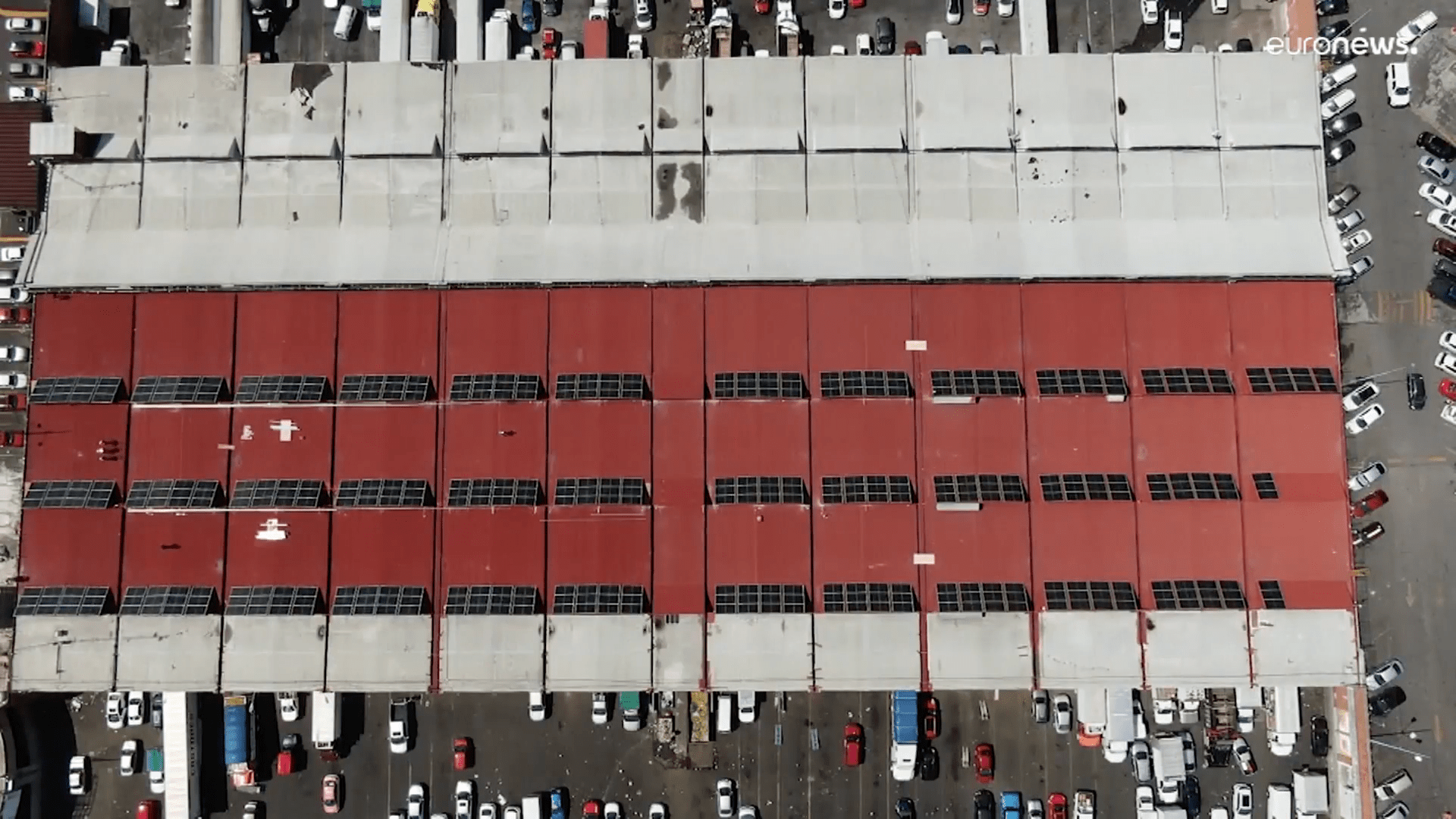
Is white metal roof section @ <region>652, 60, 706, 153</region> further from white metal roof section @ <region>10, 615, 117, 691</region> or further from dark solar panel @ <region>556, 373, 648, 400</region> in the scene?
white metal roof section @ <region>10, 615, 117, 691</region>

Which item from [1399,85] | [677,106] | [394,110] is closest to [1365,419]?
[1399,85]

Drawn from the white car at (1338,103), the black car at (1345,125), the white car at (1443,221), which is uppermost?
the white car at (1338,103)

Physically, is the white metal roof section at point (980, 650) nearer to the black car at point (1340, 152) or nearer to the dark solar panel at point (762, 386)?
the dark solar panel at point (762, 386)

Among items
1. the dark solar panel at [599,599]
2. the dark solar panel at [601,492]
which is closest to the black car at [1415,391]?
the dark solar panel at [601,492]

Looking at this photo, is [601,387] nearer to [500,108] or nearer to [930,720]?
[500,108]

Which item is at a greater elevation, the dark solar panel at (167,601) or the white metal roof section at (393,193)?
the white metal roof section at (393,193)

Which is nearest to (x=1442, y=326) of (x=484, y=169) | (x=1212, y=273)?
(x=1212, y=273)

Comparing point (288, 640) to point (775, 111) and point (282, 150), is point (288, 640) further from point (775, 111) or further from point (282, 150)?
point (775, 111)

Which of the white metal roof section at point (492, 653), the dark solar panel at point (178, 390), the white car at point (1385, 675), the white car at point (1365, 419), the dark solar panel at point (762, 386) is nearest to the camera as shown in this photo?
the white metal roof section at point (492, 653)
